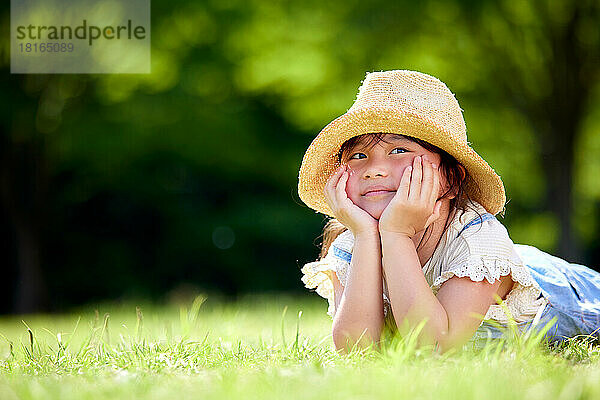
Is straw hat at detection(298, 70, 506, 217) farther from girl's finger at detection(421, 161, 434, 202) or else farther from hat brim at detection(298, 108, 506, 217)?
girl's finger at detection(421, 161, 434, 202)

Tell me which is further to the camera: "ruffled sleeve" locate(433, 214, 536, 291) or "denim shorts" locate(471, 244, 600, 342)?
"denim shorts" locate(471, 244, 600, 342)

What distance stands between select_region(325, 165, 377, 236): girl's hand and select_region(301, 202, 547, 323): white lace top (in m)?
0.24

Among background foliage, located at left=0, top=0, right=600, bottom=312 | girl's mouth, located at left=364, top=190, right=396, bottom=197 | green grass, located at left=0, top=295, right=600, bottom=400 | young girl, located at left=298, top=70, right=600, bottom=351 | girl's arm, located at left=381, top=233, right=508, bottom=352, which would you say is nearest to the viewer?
green grass, located at left=0, top=295, right=600, bottom=400

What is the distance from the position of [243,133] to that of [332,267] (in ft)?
29.7

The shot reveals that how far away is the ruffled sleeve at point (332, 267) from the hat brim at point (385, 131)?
18 cm

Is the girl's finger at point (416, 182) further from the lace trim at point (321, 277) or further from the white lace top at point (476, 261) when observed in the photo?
the lace trim at point (321, 277)

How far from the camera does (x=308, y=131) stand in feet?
40.3

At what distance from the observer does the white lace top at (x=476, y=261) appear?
8.43 feet

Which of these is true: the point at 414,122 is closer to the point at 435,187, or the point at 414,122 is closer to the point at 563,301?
the point at 435,187

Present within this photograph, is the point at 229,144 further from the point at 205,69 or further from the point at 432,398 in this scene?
the point at 432,398

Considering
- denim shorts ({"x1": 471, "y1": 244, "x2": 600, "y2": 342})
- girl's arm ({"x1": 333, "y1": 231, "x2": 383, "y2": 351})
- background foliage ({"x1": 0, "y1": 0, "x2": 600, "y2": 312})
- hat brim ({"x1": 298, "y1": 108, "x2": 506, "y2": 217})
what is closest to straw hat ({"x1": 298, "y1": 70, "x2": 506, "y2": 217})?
hat brim ({"x1": 298, "y1": 108, "x2": 506, "y2": 217})

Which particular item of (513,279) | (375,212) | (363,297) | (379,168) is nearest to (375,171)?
(379,168)

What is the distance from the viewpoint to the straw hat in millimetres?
2734

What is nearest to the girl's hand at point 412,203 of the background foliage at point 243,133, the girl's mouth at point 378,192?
the girl's mouth at point 378,192
